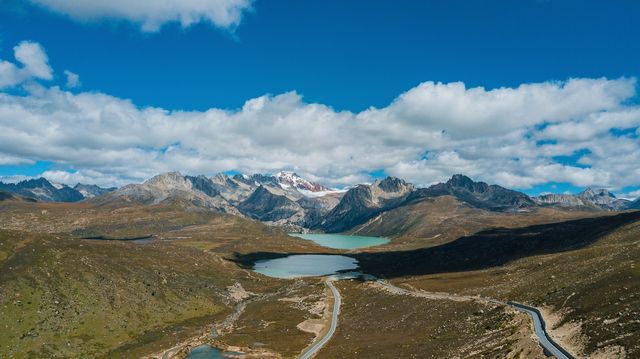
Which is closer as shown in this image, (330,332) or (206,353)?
(206,353)

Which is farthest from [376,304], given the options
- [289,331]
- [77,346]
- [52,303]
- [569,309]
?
[52,303]

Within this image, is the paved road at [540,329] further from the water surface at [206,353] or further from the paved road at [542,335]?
the water surface at [206,353]

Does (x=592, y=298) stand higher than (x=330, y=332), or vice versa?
(x=592, y=298)

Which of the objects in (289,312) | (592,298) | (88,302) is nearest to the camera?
(592,298)

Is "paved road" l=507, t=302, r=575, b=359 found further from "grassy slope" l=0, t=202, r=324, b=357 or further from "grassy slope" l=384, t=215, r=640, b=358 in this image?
"grassy slope" l=0, t=202, r=324, b=357

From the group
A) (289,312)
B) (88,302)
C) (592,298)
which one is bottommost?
(289,312)

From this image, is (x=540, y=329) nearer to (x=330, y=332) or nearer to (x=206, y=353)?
(x=330, y=332)

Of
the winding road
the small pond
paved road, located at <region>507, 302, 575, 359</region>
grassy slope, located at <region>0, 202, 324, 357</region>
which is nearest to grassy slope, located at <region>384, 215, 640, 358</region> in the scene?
paved road, located at <region>507, 302, 575, 359</region>

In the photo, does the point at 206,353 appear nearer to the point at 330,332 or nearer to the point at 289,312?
the point at 330,332

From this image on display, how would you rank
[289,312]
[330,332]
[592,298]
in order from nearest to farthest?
[592,298], [330,332], [289,312]

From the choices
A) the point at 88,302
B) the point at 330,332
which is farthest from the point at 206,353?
the point at 88,302
